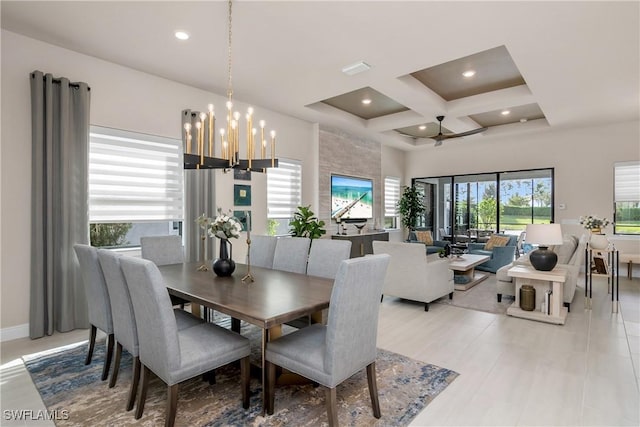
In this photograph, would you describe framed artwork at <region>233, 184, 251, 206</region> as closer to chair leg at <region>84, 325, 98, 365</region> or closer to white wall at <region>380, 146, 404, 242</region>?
chair leg at <region>84, 325, 98, 365</region>

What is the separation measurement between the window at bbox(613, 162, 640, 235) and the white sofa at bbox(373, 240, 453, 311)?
445 cm

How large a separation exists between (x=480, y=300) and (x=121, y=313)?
4338 mm

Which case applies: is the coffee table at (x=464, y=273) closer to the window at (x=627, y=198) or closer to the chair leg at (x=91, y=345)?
the window at (x=627, y=198)

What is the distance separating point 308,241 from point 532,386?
213 centimetres

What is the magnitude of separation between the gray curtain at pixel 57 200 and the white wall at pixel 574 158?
7291mm

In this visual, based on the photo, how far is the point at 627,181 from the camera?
20.6 ft

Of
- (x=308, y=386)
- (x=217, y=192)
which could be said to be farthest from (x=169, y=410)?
(x=217, y=192)

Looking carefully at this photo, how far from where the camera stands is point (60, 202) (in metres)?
3.44

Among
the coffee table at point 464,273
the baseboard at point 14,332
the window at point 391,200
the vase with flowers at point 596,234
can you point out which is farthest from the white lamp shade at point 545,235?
the baseboard at point 14,332

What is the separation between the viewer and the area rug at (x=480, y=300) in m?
4.30

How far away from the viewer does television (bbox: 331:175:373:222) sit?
695 centimetres

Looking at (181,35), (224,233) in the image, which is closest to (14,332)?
(224,233)

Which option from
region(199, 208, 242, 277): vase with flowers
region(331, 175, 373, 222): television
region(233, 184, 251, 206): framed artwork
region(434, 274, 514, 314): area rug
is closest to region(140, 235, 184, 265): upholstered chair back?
region(199, 208, 242, 277): vase with flowers

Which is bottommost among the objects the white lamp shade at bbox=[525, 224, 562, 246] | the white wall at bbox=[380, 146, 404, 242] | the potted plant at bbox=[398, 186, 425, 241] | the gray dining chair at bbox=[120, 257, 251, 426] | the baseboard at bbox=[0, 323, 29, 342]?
the baseboard at bbox=[0, 323, 29, 342]
